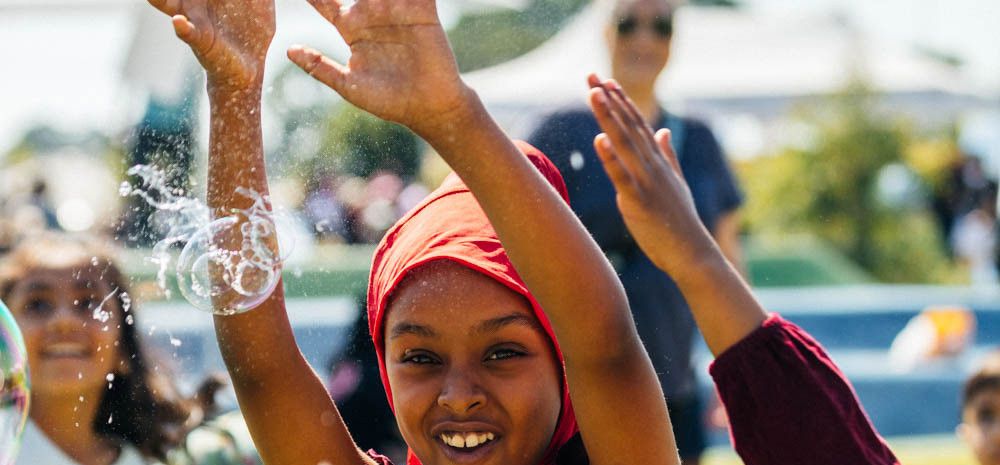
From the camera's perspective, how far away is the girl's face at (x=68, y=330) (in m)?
1.94

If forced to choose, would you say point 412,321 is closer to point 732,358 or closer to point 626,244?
point 732,358

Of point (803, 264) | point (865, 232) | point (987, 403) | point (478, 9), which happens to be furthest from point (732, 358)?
point (865, 232)

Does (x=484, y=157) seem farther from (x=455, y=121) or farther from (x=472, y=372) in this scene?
(x=472, y=372)

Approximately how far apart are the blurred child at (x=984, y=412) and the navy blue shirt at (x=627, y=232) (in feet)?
3.30

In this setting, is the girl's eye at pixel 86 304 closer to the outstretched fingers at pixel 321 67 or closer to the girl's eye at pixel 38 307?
the girl's eye at pixel 38 307

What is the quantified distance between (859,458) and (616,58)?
3.78 feet

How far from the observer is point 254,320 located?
166cm

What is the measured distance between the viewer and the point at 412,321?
5.04 feet

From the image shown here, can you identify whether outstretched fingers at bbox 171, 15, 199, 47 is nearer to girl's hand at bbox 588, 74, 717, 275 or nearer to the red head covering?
the red head covering

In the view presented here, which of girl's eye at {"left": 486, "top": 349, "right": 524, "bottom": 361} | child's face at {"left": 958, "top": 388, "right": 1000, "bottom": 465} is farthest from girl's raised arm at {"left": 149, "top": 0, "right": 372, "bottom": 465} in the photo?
child's face at {"left": 958, "top": 388, "right": 1000, "bottom": 465}

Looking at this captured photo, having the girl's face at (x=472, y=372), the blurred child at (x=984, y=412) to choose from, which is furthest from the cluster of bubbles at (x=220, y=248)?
the blurred child at (x=984, y=412)

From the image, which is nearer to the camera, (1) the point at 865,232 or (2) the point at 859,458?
(2) the point at 859,458

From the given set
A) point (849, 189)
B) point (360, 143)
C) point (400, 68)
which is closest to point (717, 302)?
point (400, 68)

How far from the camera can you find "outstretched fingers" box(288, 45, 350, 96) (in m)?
1.31
